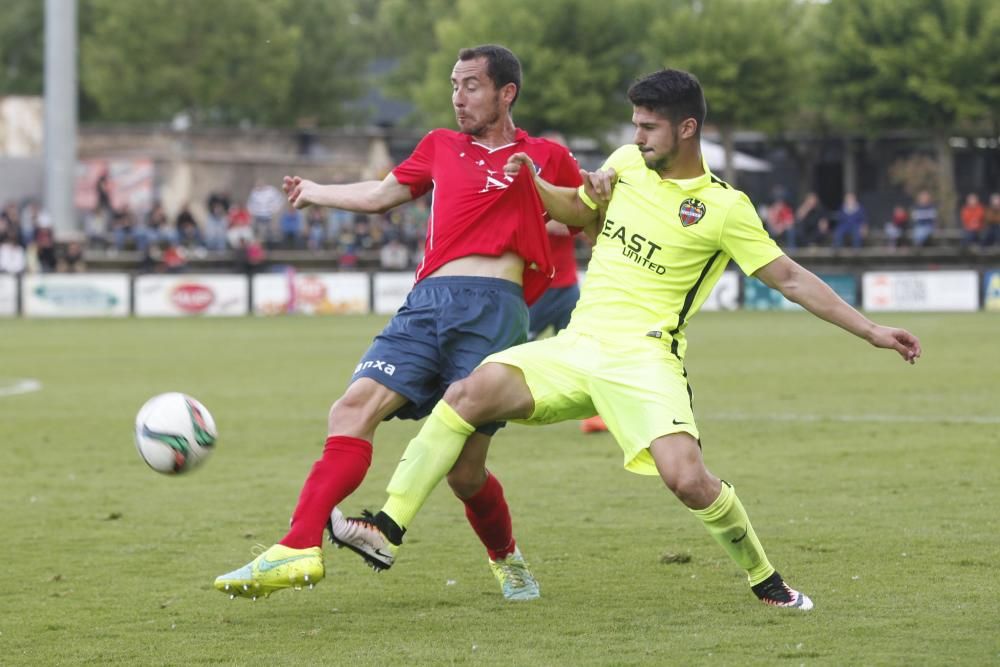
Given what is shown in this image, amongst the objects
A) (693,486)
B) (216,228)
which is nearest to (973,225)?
(216,228)

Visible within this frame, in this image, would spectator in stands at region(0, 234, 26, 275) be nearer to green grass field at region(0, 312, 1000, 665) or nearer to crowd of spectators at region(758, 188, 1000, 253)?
crowd of spectators at region(758, 188, 1000, 253)

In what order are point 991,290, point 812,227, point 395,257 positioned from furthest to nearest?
point 812,227 < point 395,257 < point 991,290

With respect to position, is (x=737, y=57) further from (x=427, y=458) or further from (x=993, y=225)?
(x=427, y=458)

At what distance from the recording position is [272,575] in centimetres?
572

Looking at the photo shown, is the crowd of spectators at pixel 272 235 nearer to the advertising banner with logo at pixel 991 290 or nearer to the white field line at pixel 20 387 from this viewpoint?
the advertising banner with logo at pixel 991 290

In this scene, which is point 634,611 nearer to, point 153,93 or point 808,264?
point 808,264

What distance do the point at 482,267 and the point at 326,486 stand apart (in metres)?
1.13

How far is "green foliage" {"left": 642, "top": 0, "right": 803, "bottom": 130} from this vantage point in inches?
1794

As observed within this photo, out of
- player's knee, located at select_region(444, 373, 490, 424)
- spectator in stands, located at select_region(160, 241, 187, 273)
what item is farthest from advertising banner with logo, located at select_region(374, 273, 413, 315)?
player's knee, located at select_region(444, 373, 490, 424)

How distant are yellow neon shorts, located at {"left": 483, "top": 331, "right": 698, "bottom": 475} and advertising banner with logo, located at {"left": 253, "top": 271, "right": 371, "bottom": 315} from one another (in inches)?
1068

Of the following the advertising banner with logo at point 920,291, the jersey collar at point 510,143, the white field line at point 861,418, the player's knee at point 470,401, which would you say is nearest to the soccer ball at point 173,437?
the player's knee at point 470,401

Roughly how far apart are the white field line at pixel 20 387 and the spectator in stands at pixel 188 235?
19.6m

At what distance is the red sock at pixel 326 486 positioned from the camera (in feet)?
19.3

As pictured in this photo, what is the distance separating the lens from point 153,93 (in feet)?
209
